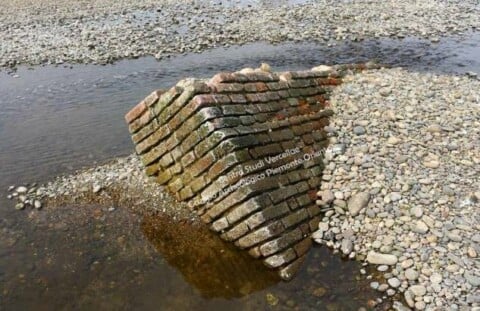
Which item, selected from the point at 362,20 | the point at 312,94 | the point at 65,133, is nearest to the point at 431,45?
the point at 362,20

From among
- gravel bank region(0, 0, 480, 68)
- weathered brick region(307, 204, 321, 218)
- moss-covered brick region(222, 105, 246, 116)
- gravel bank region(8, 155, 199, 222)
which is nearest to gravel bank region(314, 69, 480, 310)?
weathered brick region(307, 204, 321, 218)

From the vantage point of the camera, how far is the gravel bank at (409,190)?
5863mm

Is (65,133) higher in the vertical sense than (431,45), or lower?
higher

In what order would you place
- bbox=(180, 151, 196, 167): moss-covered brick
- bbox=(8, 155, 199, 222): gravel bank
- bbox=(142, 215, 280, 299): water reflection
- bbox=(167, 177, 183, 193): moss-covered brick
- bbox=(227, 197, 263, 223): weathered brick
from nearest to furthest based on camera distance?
bbox=(142, 215, 280, 299): water reflection, bbox=(227, 197, 263, 223): weathered brick, bbox=(180, 151, 196, 167): moss-covered brick, bbox=(167, 177, 183, 193): moss-covered brick, bbox=(8, 155, 199, 222): gravel bank

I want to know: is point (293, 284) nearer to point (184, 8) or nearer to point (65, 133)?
point (65, 133)

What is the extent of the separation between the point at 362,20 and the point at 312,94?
41.2ft

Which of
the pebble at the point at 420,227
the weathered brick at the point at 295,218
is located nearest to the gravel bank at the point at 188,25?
the weathered brick at the point at 295,218

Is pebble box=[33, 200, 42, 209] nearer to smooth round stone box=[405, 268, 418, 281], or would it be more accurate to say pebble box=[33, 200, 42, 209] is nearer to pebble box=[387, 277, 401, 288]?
pebble box=[387, 277, 401, 288]

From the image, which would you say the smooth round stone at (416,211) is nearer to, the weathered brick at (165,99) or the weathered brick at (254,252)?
the weathered brick at (254,252)

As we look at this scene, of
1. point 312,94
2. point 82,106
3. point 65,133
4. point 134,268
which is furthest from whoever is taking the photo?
point 82,106

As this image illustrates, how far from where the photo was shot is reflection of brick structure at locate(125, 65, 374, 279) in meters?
6.57

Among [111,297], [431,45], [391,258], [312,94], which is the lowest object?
[431,45]

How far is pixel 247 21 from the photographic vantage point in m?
20.3

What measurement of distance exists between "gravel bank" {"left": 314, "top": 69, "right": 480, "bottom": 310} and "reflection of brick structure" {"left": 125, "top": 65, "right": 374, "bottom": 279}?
48cm
